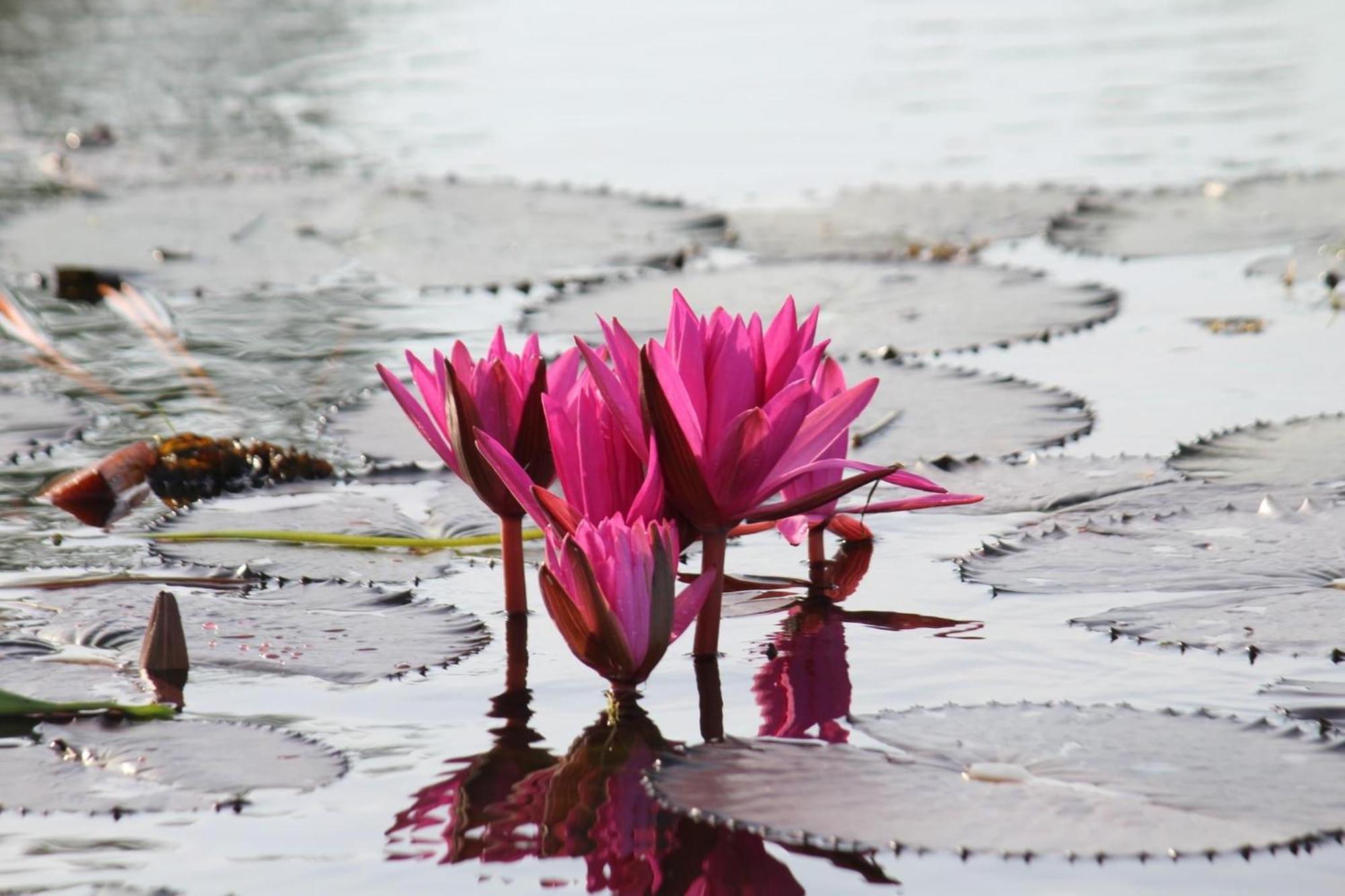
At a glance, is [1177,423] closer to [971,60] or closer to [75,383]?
[75,383]

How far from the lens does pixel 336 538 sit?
7.54 feet

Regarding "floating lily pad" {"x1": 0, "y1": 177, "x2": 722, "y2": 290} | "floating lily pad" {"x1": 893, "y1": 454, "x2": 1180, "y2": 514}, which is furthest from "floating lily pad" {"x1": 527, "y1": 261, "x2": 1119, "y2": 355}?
"floating lily pad" {"x1": 893, "y1": 454, "x2": 1180, "y2": 514}

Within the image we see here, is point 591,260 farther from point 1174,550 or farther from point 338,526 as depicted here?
point 1174,550

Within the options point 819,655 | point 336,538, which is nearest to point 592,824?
point 819,655

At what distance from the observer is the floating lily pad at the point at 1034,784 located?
4.64ft

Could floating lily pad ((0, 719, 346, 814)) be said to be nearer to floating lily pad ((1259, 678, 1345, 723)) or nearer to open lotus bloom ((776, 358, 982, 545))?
open lotus bloom ((776, 358, 982, 545))

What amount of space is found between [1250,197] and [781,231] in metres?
1.36

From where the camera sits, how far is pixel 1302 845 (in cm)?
140

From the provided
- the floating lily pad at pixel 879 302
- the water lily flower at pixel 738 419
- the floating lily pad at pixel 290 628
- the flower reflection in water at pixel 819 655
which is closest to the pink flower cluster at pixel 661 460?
the water lily flower at pixel 738 419

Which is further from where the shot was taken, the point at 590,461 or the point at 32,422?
the point at 32,422

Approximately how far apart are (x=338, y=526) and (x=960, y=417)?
113cm

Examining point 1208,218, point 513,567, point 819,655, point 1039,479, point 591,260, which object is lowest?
point 819,655

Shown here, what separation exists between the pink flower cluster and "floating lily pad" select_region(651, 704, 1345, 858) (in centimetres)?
17

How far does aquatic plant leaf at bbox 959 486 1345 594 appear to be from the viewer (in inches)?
81.3
